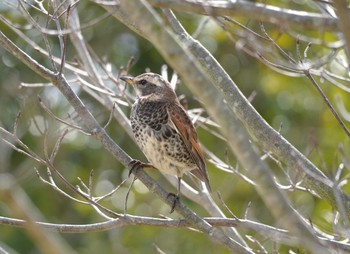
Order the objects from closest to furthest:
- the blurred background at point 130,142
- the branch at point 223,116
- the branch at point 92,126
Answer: the branch at point 223,116 < the branch at point 92,126 < the blurred background at point 130,142

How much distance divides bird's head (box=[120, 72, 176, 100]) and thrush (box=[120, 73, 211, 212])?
7.0 inches

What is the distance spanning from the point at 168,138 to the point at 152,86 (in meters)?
0.71

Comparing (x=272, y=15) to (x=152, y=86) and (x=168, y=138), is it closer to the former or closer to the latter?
(x=168, y=138)

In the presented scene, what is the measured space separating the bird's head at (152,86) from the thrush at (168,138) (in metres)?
0.18

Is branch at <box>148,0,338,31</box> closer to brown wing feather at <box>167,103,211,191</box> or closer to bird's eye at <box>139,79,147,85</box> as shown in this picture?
brown wing feather at <box>167,103,211,191</box>

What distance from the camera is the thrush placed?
575 centimetres

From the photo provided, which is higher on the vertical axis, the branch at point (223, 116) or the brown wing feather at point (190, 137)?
the branch at point (223, 116)

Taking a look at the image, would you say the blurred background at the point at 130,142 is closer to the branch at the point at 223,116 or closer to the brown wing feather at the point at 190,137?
the brown wing feather at the point at 190,137

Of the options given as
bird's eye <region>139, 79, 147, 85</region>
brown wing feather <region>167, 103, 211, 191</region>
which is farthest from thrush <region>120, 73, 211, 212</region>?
bird's eye <region>139, 79, 147, 85</region>

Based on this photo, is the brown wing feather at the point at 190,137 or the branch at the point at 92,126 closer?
the branch at the point at 92,126

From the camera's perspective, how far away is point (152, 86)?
6.34m

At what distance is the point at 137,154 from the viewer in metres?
9.27

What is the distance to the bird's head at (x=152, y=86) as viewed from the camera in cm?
623

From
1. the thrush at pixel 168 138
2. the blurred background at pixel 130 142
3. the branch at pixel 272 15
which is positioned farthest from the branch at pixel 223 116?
the blurred background at pixel 130 142
